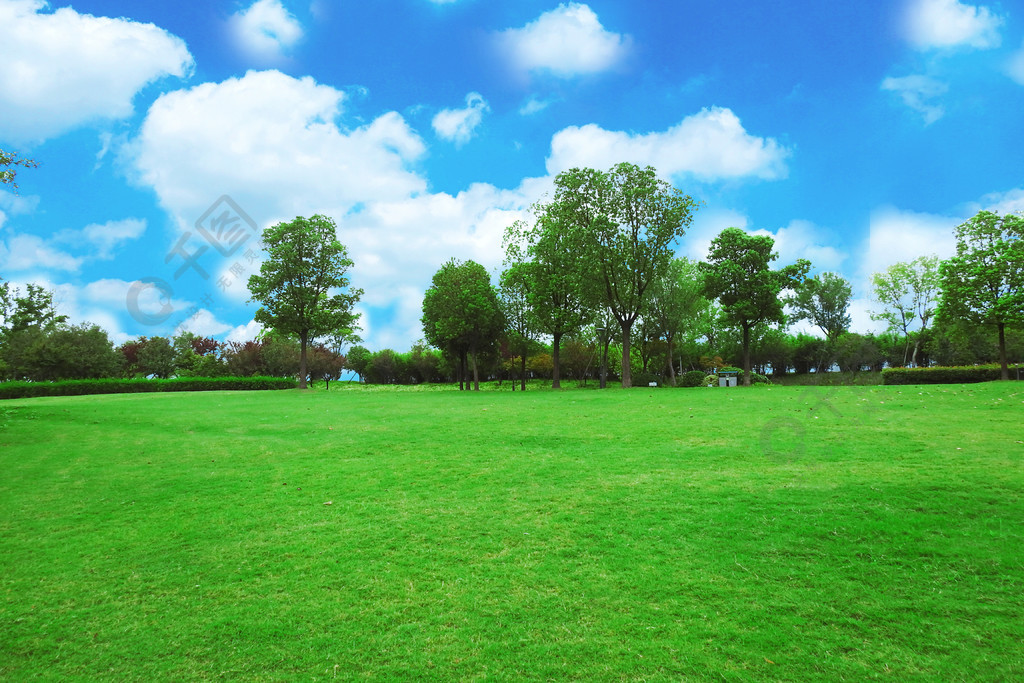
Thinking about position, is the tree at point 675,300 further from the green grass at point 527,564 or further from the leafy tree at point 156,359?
the leafy tree at point 156,359

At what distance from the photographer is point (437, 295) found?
42.4 metres

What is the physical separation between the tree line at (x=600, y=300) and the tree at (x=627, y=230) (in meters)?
0.10

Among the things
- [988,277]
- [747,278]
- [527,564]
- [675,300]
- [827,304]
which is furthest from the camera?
[827,304]

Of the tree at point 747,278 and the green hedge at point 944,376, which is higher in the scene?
the tree at point 747,278

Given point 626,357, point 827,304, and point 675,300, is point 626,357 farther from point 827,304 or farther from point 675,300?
point 827,304

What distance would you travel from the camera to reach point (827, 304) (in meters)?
69.2

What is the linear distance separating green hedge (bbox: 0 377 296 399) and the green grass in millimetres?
36537

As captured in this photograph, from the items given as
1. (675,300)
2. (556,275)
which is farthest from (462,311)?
(675,300)

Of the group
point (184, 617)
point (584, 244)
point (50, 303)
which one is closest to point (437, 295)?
point (584, 244)

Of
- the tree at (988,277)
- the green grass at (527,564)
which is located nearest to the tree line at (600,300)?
the tree at (988,277)

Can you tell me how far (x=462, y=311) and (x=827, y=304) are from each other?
54.3m

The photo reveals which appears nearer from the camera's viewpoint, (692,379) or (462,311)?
(462,311)

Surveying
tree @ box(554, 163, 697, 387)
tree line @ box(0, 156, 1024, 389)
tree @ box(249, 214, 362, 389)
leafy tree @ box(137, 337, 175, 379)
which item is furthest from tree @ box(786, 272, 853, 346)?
leafy tree @ box(137, 337, 175, 379)

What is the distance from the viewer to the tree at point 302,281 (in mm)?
45375
